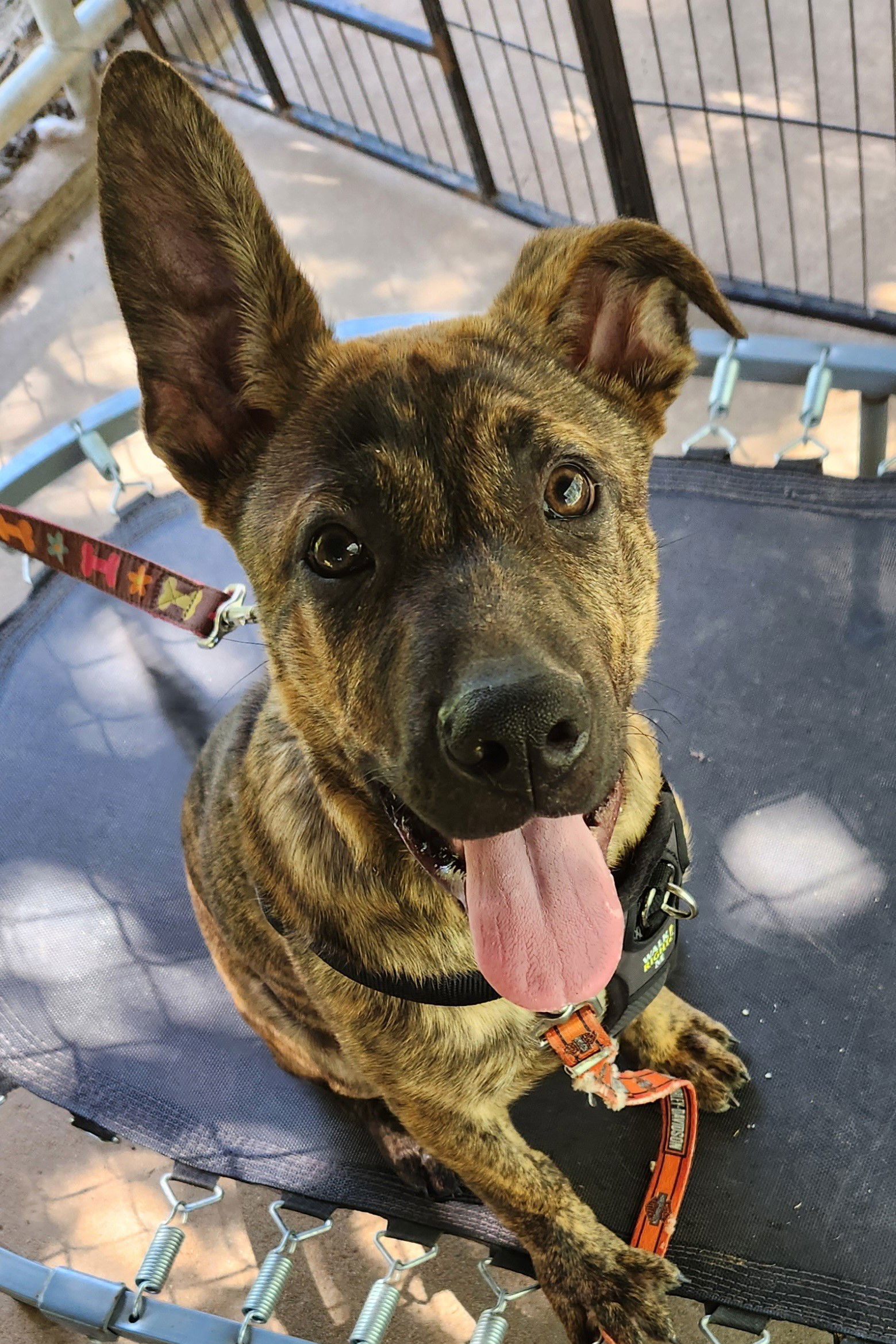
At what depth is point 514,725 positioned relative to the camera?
4.47 ft

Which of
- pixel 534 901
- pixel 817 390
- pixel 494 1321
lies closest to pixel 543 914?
pixel 534 901

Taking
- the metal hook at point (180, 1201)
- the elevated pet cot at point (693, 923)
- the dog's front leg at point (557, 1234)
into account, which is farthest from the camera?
the metal hook at point (180, 1201)

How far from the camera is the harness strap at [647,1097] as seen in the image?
197 centimetres

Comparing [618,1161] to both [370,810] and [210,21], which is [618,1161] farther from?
[210,21]

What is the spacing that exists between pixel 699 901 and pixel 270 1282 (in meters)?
1.23

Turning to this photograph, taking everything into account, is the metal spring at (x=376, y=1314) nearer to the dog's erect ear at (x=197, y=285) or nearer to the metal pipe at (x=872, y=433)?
the dog's erect ear at (x=197, y=285)

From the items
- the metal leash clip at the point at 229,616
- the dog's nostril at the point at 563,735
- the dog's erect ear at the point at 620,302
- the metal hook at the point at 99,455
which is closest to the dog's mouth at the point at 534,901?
the dog's nostril at the point at 563,735

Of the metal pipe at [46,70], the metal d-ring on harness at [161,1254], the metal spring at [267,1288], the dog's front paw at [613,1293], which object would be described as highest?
the metal pipe at [46,70]

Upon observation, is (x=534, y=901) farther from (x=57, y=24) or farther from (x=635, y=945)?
(x=57, y=24)

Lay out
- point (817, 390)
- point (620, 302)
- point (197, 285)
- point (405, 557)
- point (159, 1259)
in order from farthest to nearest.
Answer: point (817, 390) → point (159, 1259) → point (620, 302) → point (197, 285) → point (405, 557)

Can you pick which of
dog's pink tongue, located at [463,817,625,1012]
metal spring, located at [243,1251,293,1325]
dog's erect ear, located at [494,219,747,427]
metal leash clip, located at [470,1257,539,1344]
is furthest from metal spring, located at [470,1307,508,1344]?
dog's erect ear, located at [494,219,747,427]

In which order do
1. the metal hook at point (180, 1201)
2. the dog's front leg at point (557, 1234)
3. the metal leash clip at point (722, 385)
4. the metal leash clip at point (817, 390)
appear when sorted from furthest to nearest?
the metal leash clip at point (722, 385) < the metal leash clip at point (817, 390) < the metal hook at point (180, 1201) < the dog's front leg at point (557, 1234)

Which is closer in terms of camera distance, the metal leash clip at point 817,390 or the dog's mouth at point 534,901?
the dog's mouth at point 534,901

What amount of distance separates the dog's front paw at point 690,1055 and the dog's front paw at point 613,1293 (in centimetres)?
36
